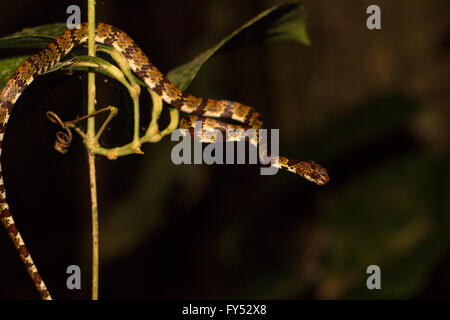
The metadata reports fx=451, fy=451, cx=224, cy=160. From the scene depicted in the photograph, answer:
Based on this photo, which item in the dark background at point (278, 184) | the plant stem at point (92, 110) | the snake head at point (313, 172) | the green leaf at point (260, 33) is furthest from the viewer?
the dark background at point (278, 184)

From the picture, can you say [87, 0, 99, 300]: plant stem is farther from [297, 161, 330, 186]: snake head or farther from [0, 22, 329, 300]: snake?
[297, 161, 330, 186]: snake head

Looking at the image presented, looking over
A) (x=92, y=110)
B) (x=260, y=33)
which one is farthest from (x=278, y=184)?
(x=92, y=110)

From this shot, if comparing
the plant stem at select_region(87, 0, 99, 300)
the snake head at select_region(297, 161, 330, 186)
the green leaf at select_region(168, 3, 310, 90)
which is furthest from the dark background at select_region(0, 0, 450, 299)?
the plant stem at select_region(87, 0, 99, 300)

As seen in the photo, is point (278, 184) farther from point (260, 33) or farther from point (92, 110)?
point (92, 110)

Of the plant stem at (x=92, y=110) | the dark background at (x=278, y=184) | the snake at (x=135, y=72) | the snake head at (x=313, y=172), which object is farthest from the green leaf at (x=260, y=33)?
the dark background at (x=278, y=184)

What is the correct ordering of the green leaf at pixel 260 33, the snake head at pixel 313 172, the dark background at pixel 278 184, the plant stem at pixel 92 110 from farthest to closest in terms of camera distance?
1. the dark background at pixel 278 184
2. the snake head at pixel 313 172
3. the green leaf at pixel 260 33
4. the plant stem at pixel 92 110

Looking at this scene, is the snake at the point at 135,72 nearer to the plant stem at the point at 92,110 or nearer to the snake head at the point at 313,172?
the snake head at the point at 313,172
